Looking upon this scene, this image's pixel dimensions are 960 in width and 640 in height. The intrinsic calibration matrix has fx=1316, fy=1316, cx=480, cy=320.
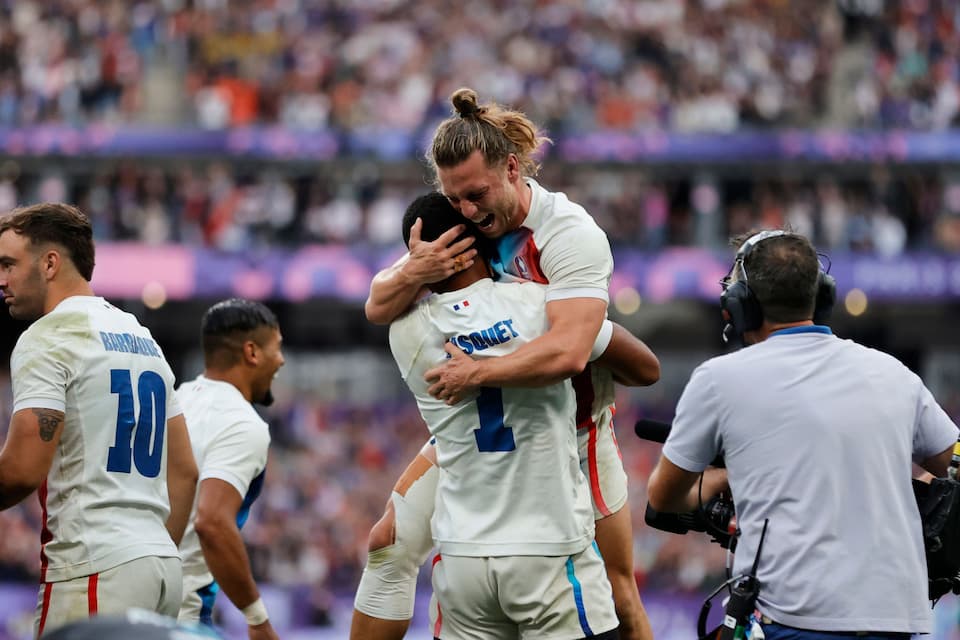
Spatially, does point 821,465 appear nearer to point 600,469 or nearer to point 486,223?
point 600,469

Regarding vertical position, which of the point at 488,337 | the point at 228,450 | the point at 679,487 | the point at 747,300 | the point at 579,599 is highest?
the point at 747,300

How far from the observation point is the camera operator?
3.85 meters

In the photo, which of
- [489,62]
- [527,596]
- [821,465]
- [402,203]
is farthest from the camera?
[489,62]

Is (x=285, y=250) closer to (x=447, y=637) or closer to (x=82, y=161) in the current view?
(x=82, y=161)

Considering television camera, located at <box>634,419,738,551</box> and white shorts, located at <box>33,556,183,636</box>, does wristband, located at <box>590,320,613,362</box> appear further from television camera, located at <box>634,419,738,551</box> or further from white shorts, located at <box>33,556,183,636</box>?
white shorts, located at <box>33,556,183,636</box>

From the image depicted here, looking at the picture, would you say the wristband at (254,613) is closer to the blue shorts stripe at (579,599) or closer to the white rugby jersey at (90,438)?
the white rugby jersey at (90,438)

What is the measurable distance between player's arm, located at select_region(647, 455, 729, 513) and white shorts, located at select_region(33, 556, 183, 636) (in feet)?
5.78

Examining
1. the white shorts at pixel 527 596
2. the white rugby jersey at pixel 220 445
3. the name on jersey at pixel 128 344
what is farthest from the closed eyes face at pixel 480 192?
the white rugby jersey at pixel 220 445

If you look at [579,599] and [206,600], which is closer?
[579,599]

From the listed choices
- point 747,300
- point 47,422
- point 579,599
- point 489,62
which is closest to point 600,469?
point 579,599

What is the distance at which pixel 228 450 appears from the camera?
558 centimetres

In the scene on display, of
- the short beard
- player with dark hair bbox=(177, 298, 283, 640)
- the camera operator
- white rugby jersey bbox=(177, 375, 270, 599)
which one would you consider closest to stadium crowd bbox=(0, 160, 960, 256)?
the short beard

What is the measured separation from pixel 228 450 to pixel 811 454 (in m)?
2.66

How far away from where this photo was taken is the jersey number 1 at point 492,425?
427 cm
